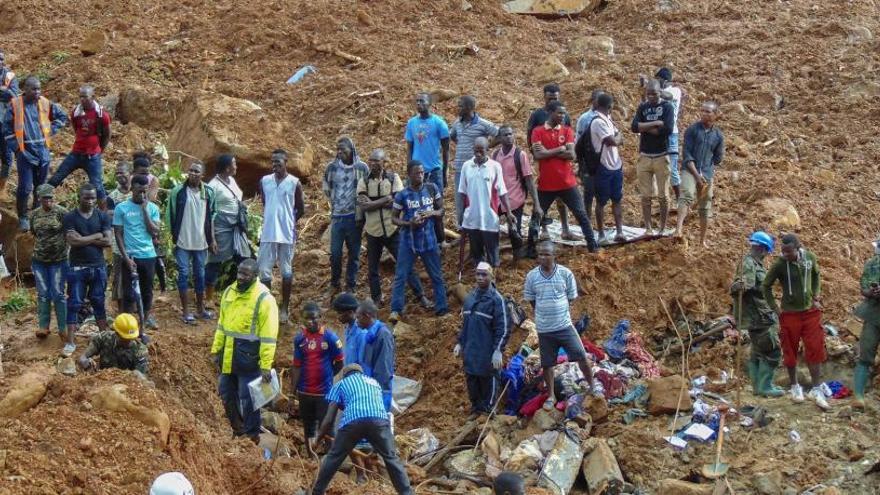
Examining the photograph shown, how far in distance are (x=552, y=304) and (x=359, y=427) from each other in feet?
8.51

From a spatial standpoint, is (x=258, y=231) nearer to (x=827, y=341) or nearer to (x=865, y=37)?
(x=827, y=341)

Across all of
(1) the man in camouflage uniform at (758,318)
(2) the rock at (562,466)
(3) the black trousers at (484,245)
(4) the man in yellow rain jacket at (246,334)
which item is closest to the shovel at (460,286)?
(3) the black trousers at (484,245)

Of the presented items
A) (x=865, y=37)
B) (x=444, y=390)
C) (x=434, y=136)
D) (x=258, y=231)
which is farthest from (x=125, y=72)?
(x=865, y=37)

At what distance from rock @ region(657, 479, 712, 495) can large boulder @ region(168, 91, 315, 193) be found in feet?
25.5

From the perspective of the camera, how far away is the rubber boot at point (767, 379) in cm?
1177

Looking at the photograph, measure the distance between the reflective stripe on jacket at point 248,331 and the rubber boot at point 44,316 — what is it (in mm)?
2729

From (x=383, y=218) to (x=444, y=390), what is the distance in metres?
1.90

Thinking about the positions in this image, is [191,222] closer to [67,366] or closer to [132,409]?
[67,366]

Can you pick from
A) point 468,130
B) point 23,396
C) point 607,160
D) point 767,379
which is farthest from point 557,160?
point 23,396

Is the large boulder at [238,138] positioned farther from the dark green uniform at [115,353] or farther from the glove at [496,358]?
the dark green uniform at [115,353]

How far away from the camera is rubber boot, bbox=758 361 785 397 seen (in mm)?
11773

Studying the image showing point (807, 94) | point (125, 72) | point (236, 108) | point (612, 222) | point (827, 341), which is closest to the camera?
point (827, 341)

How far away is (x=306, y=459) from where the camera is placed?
1106 centimetres

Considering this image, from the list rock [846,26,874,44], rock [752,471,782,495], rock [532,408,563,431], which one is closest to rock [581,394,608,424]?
rock [532,408,563,431]
